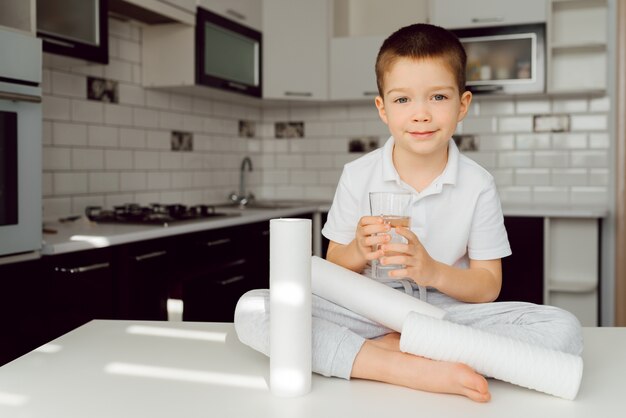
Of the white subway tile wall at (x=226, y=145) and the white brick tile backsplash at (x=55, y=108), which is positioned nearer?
the white brick tile backsplash at (x=55, y=108)

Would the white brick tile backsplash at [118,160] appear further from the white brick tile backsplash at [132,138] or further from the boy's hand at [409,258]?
the boy's hand at [409,258]

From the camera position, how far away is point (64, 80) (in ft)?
9.23

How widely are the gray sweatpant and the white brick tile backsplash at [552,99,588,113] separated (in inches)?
127

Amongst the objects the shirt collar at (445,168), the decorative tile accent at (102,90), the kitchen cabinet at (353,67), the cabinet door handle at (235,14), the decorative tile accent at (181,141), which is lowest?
the shirt collar at (445,168)

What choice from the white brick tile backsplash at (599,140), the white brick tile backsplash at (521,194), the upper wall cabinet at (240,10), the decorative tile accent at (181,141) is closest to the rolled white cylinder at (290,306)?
the upper wall cabinet at (240,10)

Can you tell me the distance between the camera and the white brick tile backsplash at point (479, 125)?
415 cm

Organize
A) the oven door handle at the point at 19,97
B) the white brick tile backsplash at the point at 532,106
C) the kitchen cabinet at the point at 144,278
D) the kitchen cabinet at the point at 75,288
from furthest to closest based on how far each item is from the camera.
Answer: the white brick tile backsplash at the point at 532,106 < the kitchen cabinet at the point at 144,278 < the kitchen cabinet at the point at 75,288 < the oven door handle at the point at 19,97

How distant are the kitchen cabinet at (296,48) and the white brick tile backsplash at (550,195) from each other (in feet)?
4.70

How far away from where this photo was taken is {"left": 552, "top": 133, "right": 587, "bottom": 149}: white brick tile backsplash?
4.01m

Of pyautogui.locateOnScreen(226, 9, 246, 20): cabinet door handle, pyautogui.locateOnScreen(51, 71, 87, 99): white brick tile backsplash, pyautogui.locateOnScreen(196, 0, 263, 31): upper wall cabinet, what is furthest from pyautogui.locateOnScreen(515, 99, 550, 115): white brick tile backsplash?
pyautogui.locateOnScreen(51, 71, 87, 99): white brick tile backsplash

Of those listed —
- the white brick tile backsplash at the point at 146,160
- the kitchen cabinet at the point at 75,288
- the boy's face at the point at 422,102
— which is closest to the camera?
the boy's face at the point at 422,102

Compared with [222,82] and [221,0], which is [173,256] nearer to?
[222,82]

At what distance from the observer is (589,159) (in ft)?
13.1

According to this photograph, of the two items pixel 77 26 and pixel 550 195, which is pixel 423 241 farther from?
pixel 550 195
